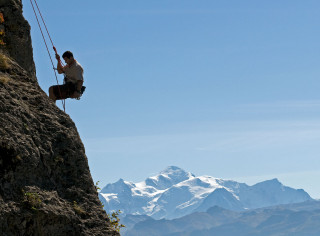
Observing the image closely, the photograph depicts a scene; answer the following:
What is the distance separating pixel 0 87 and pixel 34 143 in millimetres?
1404

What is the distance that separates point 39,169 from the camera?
10.5 metres

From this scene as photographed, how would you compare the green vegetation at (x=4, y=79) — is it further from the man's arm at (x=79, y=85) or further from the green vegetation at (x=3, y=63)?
the man's arm at (x=79, y=85)

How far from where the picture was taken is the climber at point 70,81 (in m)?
15.1

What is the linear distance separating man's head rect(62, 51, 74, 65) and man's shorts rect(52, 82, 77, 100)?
2.08 ft

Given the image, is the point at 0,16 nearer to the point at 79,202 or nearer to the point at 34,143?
the point at 34,143

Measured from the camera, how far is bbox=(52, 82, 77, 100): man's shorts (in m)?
15.0

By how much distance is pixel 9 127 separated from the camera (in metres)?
10.2

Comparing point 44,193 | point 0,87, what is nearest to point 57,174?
point 44,193

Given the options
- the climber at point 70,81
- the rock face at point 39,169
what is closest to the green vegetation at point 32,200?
the rock face at point 39,169

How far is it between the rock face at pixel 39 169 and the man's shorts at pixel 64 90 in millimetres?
2318

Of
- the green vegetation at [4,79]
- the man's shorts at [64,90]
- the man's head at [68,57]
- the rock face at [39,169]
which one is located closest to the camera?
the rock face at [39,169]

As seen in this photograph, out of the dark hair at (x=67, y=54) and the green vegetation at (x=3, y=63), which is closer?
the green vegetation at (x=3, y=63)

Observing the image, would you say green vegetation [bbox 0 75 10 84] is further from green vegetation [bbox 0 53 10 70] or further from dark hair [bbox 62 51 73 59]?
dark hair [bbox 62 51 73 59]

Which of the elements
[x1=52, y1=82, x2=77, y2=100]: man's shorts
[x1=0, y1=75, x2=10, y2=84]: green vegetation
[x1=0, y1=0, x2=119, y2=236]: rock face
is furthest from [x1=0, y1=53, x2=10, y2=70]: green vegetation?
[x1=52, y1=82, x2=77, y2=100]: man's shorts
